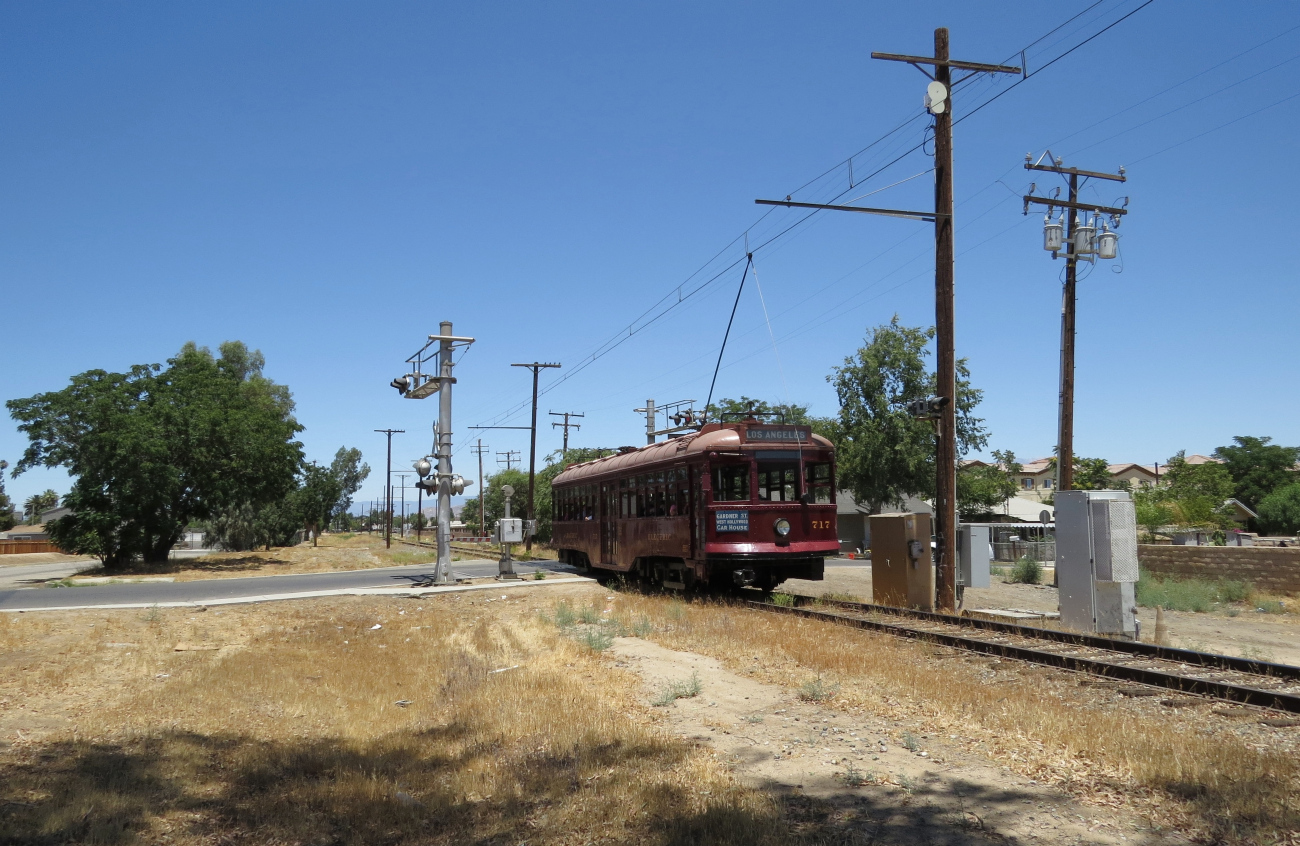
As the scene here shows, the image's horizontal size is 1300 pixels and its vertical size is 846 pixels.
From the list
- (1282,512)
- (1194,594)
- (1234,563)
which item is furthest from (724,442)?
(1282,512)

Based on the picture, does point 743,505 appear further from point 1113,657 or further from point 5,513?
point 5,513

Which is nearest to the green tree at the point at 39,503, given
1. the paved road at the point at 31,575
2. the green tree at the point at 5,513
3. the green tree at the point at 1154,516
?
the green tree at the point at 5,513

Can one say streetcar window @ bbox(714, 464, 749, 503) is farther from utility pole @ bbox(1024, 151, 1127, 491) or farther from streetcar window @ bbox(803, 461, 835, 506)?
utility pole @ bbox(1024, 151, 1127, 491)

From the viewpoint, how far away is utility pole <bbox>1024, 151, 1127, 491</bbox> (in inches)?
907

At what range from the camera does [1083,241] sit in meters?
24.4

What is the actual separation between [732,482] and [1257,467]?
95481mm

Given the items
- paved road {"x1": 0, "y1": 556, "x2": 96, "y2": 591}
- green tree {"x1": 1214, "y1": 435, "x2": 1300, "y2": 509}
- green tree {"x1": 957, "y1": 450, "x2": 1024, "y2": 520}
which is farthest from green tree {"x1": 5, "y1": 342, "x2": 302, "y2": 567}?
green tree {"x1": 1214, "y1": 435, "x2": 1300, "y2": 509}

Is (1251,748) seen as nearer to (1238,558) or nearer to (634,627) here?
(634,627)

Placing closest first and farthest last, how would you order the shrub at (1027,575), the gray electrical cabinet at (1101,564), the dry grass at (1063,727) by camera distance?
the dry grass at (1063,727) → the gray electrical cabinet at (1101,564) → the shrub at (1027,575)

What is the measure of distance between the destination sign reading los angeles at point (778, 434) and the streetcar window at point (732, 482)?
1.90 feet

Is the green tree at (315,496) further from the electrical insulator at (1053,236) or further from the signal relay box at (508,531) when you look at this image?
the electrical insulator at (1053,236)

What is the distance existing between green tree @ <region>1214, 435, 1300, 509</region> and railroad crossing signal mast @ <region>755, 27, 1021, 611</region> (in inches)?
3533

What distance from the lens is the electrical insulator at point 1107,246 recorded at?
24406 mm

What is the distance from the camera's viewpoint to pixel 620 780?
6.28 m
